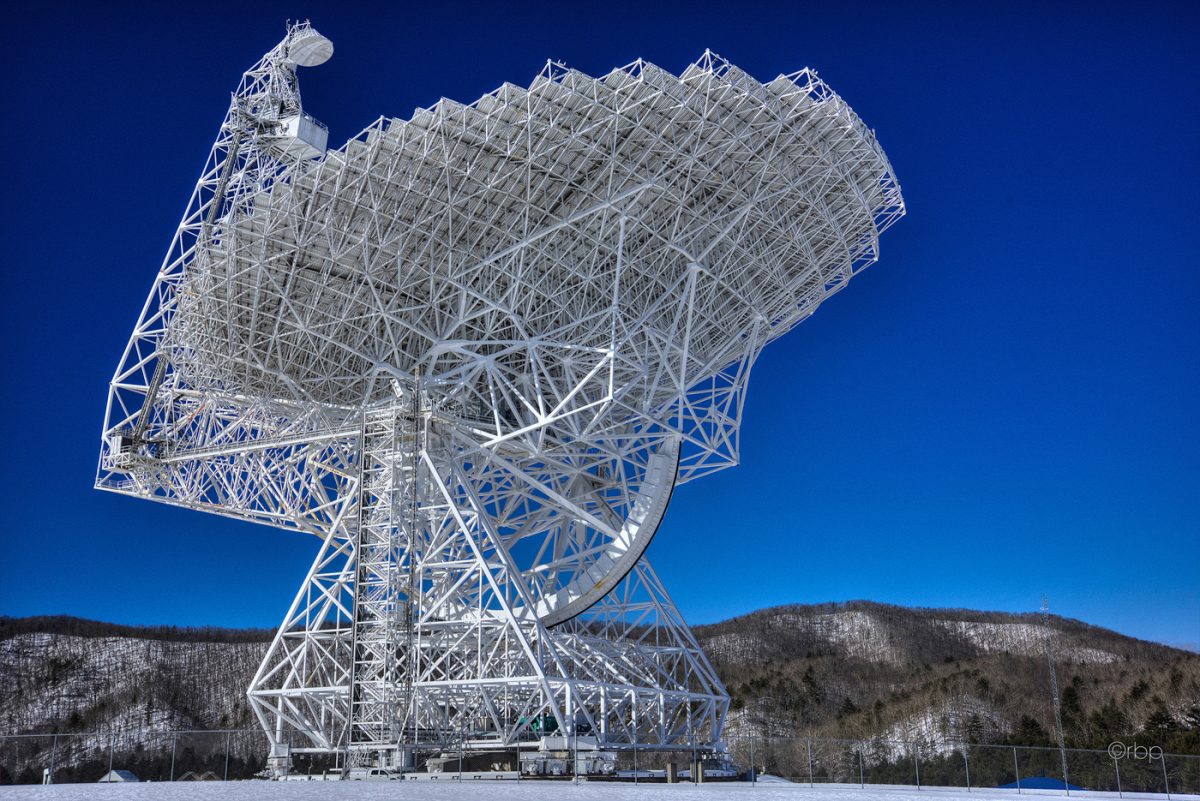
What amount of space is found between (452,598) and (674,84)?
1318cm

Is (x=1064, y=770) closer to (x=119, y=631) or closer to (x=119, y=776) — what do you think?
(x=119, y=776)

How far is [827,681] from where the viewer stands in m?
80.2

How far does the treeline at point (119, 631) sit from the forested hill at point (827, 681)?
0.48 ft

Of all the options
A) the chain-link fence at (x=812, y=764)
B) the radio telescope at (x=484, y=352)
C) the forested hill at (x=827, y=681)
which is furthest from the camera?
the forested hill at (x=827, y=681)

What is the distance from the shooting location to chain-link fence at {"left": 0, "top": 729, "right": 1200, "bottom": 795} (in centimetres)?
2136

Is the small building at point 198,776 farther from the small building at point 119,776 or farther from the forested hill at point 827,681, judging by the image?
the forested hill at point 827,681

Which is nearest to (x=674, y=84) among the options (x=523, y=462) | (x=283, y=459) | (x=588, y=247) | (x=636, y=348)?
(x=588, y=247)

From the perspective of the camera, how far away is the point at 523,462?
3039cm

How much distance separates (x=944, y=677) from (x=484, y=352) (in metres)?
57.6

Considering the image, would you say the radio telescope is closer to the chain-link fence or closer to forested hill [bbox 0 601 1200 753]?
the chain-link fence

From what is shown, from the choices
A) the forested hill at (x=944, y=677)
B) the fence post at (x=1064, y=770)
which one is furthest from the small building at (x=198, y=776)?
the forested hill at (x=944, y=677)

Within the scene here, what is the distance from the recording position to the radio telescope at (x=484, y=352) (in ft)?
82.8

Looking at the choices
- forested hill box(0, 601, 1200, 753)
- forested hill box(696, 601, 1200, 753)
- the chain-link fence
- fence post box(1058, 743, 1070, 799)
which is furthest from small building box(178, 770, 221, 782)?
forested hill box(0, 601, 1200, 753)

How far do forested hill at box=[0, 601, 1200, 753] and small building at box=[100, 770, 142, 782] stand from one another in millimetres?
38683
